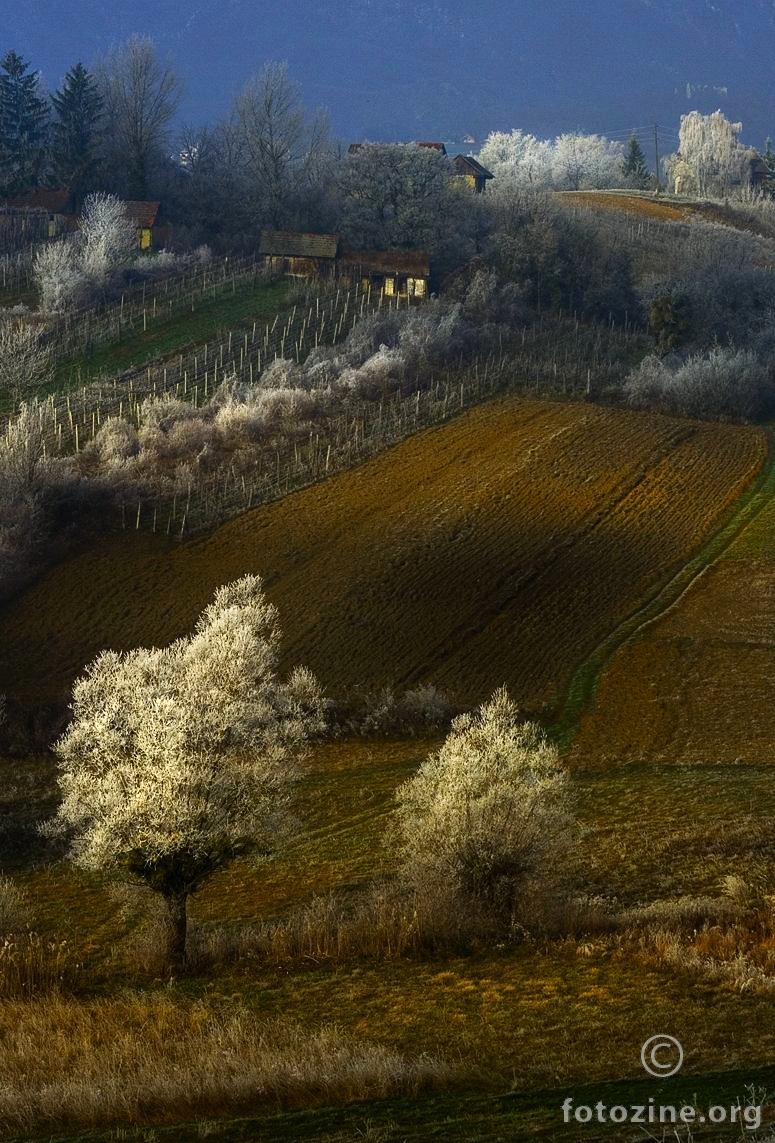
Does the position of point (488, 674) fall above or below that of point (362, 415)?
below

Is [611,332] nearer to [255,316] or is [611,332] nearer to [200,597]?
[255,316]

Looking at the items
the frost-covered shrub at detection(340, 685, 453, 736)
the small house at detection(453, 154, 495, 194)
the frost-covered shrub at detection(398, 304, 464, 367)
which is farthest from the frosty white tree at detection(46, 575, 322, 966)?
the small house at detection(453, 154, 495, 194)

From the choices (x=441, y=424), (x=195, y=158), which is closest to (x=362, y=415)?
(x=441, y=424)

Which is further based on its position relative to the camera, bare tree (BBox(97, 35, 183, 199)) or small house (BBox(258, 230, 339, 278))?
bare tree (BBox(97, 35, 183, 199))

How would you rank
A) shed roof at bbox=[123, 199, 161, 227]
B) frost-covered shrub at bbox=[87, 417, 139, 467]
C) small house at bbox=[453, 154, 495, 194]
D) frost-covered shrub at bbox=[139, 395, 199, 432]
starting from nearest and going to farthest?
1. frost-covered shrub at bbox=[87, 417, 139, 467]
2. frost-covered shrub at bbox=[139, 395, 199, 432]
3. shed roof at bbox=[123, 199, 161, 227]
4. small house at bbox=[453, 154, 495, 194]

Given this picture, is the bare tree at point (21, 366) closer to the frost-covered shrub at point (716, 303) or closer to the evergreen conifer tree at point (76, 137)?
the evergreen conifer tree at point (76, 137)

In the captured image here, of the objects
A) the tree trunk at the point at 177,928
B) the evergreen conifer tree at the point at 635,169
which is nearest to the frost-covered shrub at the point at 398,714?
the tree trunk at the point at 177,928

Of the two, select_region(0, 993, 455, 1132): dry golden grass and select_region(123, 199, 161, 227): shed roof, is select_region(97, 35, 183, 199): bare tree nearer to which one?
select_region(123, 199, 161, 227): shed roof

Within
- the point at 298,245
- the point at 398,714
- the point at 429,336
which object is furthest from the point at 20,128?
the point at 398,714
